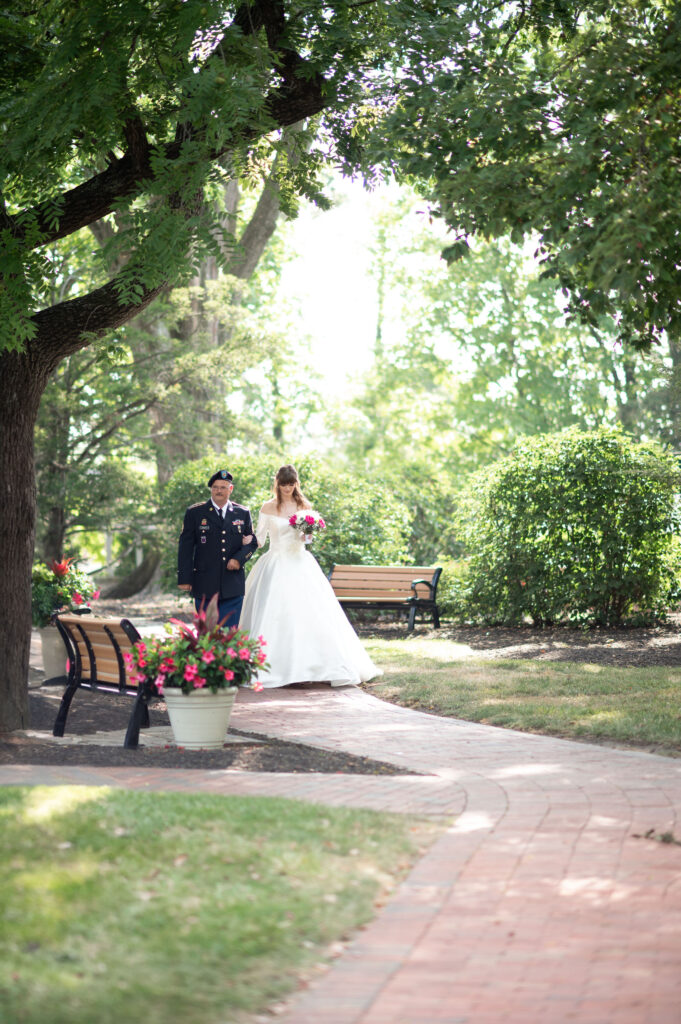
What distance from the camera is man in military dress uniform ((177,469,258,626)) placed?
1080 centimetres

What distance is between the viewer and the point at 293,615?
11281mm

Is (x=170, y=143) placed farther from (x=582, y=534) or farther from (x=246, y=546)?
(x=582, y=534)

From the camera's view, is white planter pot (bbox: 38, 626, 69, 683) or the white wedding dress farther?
white planter pot (bbox: 38, 626, 69, 683)

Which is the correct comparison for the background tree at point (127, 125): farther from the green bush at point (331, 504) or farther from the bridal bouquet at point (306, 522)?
the green bush at point (331, 504)

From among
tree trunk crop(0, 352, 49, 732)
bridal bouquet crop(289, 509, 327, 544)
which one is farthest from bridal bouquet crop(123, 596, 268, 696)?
bridal bouquet crop(289, 509, 327, 544)

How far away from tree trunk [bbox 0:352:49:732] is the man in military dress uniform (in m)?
2.15

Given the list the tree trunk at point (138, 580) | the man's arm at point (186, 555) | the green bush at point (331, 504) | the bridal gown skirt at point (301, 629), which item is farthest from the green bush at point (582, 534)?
the tree trunk at point (138, 580)

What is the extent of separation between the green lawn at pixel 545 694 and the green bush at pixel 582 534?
2768 mm

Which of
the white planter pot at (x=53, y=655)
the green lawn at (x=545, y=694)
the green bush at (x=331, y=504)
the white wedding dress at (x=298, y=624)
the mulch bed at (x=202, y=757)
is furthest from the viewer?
the green bush at (x=331, y=504)

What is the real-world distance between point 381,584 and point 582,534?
315 centimetres

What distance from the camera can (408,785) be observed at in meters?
6.43

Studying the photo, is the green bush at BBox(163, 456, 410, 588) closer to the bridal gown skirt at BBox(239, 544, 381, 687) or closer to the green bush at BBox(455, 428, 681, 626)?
the green bush at BBox(455, 428, 681, 626)

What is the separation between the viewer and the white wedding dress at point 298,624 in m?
11.1

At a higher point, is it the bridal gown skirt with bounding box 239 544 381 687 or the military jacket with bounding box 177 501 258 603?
the military jacket with bounding box 177 501 258 603
